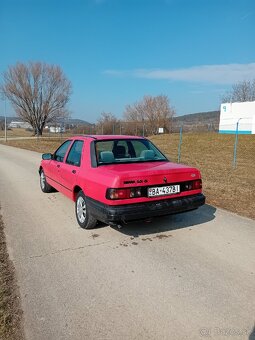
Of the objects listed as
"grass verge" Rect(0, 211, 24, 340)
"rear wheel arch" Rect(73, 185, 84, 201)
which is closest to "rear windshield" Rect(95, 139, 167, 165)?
"rear wheel arch" Rect(73, 185, 84, 201)

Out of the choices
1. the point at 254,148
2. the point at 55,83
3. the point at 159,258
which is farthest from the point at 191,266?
the point at 55,83

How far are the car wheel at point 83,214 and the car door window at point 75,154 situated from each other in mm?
599

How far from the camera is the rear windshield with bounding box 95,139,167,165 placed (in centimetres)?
473

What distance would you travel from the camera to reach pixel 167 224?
4949 mm

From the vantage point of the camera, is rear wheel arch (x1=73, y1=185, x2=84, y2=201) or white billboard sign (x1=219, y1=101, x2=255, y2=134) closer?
rear wheel arch (x1=73, y1=185, x2=84, y2=201)

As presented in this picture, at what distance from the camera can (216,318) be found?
2.56m

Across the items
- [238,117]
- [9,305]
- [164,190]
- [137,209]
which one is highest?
[238,117]

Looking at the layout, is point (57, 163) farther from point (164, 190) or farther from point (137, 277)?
point (137, 277)

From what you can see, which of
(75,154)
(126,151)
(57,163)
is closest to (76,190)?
(75,154)

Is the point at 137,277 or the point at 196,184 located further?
the point at 196,184

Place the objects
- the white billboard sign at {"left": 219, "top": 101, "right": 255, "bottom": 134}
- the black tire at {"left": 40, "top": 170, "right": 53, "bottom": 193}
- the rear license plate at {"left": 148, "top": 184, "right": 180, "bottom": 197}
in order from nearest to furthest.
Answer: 1. the rear license plate at {"left": 148, "top": 184, "right": 180, "bottom": 197}
2. the black tire at {"left": 40, "top": 170, "right": 53, "bottom": 193}
3. the white billboard sign at {"left": 219, "top": 101, "right": 255, "bottom": 134}

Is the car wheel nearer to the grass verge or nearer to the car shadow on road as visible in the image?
the car shadow on road

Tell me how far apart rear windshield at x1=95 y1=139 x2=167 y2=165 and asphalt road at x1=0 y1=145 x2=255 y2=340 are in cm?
114

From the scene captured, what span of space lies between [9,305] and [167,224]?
2886 millimetres
